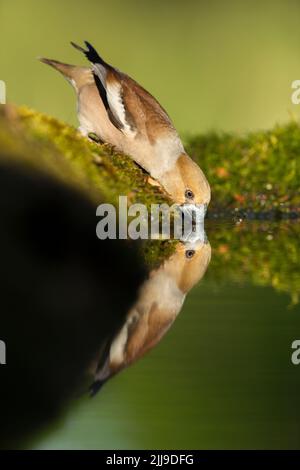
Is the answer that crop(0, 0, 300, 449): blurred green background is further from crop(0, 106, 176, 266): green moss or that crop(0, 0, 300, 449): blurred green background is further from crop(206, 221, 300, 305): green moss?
crop(0, 106, 176, 266): green moss

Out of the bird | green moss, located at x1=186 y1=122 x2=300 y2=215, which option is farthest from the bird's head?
green moss, located at x1=186 y1=122 x2=300 y2=215

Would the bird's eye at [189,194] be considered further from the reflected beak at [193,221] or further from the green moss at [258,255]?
the green moss at [258,255]

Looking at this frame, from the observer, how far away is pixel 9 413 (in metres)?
3.10

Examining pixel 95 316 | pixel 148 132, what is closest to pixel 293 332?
pixel 95 316

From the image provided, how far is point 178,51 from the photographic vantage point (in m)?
11.8

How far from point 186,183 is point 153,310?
8.15ft

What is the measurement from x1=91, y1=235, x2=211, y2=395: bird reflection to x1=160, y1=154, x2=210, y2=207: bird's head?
774 millimetres

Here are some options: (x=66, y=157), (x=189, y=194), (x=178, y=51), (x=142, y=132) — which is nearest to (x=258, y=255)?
(x=189, y=194)

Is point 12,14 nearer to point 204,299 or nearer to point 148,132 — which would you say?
point 148,132

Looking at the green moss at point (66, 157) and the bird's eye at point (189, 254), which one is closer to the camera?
the green moss at point (66, 157)

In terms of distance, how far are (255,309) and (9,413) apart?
1.64 meters

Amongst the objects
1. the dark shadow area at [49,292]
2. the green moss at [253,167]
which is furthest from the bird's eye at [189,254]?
the green moss at [253,167]

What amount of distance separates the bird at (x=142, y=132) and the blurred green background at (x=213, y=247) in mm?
371

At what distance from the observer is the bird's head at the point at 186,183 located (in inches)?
260
